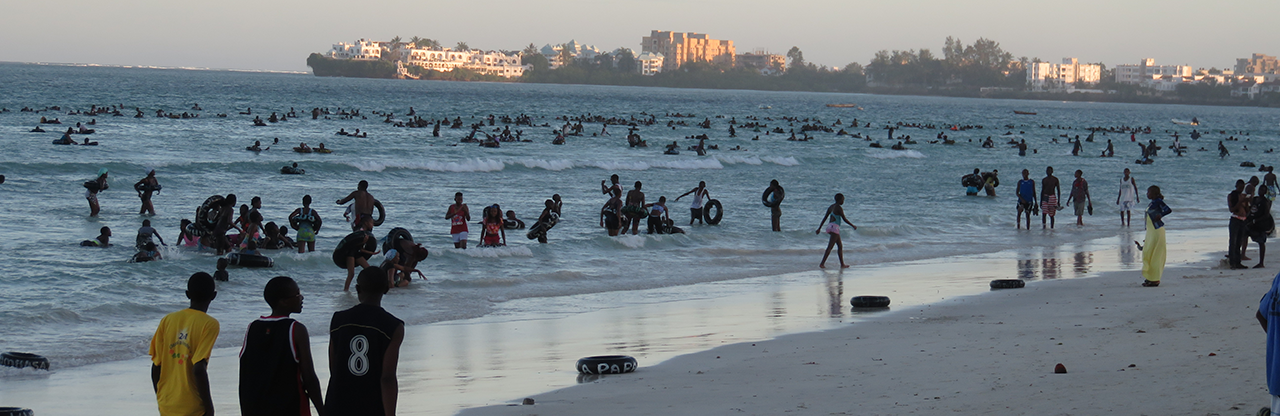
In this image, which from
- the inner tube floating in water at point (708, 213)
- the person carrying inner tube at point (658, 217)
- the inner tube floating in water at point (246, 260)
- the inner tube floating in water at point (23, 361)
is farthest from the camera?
the inner tube floating in water at point (708, 213)

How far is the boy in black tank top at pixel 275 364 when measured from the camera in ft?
Answer: 15.4

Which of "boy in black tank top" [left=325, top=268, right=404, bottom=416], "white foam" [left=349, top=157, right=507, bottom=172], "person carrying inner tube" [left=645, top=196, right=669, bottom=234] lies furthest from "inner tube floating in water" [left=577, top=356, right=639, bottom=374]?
"white foam" [left=349, top=157, right=507, bottom=172]

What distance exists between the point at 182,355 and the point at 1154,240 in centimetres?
1134

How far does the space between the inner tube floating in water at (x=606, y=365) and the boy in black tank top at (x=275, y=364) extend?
4.02 meters

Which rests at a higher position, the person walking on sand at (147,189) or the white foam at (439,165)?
the person walking on sand at (147,189)

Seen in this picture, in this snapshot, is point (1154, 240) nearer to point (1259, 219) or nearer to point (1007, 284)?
point (1007, 284)

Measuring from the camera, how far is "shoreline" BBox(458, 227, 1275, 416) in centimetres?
667

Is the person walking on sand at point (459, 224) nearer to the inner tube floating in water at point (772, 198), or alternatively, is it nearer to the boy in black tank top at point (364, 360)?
the inner tube floating in water at point (772, 198)

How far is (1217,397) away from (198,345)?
5519 millimetres

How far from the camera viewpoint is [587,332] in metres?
11.2

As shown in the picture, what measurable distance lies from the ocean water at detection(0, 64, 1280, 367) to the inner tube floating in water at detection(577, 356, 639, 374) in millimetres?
4049

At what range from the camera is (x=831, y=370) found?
8.38 metres

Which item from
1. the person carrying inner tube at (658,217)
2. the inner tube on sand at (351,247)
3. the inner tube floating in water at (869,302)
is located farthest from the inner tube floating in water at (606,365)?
the person carrying inner tube at (658,217)

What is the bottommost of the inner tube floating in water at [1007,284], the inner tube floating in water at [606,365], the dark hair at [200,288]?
the inner tube floating in water at [1007,284]
